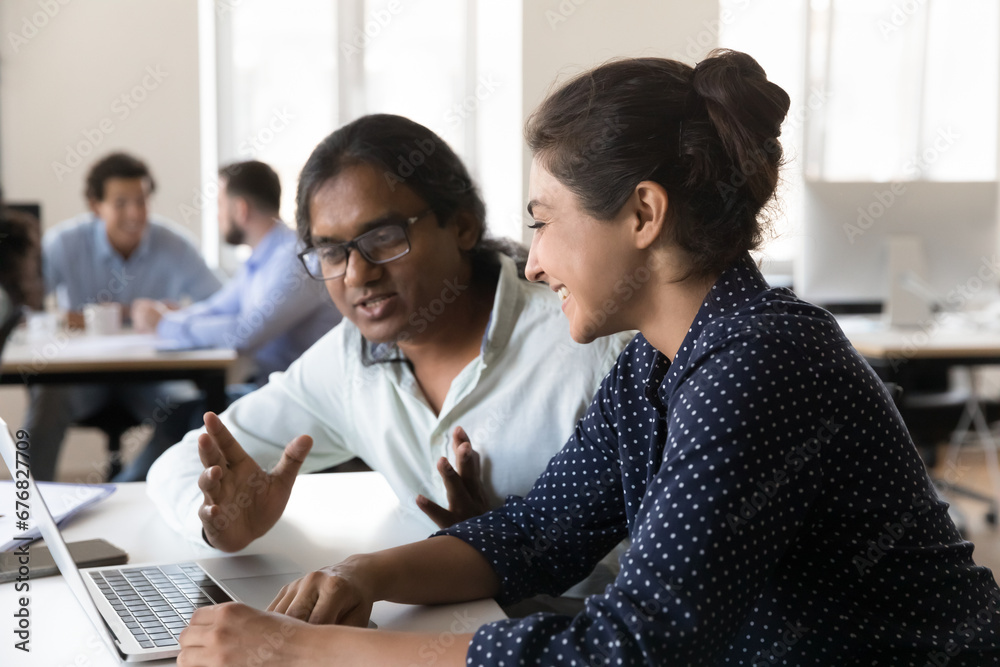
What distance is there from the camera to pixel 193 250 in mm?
4117

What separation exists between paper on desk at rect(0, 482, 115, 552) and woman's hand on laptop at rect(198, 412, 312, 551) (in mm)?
214

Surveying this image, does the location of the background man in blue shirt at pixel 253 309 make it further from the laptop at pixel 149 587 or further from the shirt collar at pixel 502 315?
the laptop at pixel 149 587

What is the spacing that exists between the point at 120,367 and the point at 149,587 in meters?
2.07

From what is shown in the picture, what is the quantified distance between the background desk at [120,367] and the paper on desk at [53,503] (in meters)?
1.51

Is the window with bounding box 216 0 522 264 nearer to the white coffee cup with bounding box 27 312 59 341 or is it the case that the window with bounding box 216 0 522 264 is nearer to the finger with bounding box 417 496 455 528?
the white coffee cup with bounding box 27 312 59 341

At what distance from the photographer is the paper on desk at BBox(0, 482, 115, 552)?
3.81 feet

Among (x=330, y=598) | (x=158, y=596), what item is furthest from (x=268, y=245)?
(x=330, y=598)

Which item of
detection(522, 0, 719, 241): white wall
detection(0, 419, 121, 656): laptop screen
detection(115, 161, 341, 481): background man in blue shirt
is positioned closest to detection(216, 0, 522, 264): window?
detection(522, 0, 719, 241): white wall

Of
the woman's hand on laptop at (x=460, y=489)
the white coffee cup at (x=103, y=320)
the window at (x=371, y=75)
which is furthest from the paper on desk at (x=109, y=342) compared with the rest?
the woman's hand on laptop at (x=460, y=489)

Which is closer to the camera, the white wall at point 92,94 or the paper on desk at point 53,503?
the paper on desk at point 53,503

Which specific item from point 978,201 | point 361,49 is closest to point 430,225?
point 978,201

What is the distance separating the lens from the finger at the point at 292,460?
1.23m

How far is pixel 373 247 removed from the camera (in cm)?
144

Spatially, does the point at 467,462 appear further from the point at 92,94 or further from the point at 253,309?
the point at 92,94
